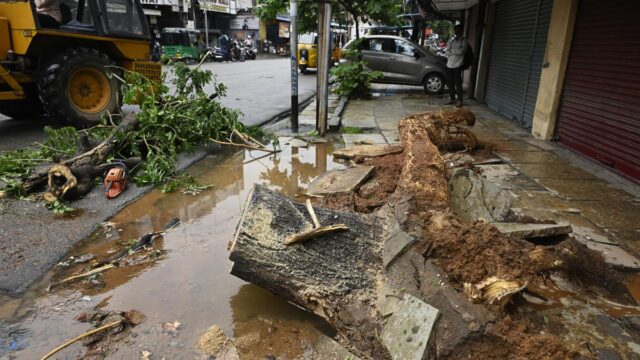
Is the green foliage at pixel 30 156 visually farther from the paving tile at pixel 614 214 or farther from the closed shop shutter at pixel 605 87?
the closed shop shutter at pixel 605 87

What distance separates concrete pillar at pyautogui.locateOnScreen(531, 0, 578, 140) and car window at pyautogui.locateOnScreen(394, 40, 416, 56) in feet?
22.3

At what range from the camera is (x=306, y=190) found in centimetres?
518

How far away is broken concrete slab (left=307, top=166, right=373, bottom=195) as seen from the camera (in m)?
4.80

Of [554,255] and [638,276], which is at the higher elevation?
[554,255]

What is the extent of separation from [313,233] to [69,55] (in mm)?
6068

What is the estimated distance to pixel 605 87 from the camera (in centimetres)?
604

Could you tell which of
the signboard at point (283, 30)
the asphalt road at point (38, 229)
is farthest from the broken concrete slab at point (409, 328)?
the signboard at point (283, 30)

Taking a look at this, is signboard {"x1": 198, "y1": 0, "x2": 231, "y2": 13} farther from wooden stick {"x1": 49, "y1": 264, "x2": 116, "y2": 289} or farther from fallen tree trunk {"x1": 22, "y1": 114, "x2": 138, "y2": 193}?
wooden stick {"x1": 49, "y1": 264, "x2": 116, "y2": 289}

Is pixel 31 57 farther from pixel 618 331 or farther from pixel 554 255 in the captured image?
pixel 618 331

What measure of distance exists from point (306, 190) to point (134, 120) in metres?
2.55

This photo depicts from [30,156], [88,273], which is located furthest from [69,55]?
[88,273]

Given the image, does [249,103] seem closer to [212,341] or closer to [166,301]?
[166,301]

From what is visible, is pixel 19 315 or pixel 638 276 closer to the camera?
pixel 19 315

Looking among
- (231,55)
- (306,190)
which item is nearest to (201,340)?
(306,190)
